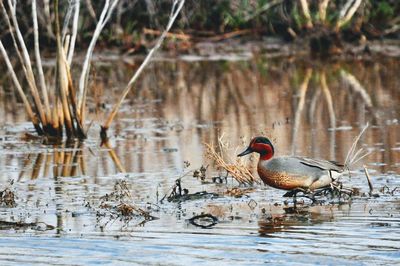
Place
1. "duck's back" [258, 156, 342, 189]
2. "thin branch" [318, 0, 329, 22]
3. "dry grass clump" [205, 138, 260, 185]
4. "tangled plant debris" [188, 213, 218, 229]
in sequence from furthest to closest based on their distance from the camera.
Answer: "thin branch" [318, 0, 329, 22], "dry grass clump" [205, 138, 260, 185], "duck's back" [258, 156, 342, 189], "tangled plant debris" [188, 213, 218, 229]

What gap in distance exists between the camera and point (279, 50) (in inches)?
1340

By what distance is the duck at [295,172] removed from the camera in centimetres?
1200

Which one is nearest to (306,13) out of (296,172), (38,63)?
(38,63)

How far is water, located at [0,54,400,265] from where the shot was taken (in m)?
9.62

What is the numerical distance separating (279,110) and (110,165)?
5.89m

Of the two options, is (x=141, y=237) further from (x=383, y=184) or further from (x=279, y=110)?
(x=279, y=110)

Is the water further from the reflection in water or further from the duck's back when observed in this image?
the duck's back

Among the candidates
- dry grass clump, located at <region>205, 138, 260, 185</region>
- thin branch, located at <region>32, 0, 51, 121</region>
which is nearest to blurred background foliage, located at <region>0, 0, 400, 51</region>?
thin branch, located at <region>32, 0, 51, 121</region>

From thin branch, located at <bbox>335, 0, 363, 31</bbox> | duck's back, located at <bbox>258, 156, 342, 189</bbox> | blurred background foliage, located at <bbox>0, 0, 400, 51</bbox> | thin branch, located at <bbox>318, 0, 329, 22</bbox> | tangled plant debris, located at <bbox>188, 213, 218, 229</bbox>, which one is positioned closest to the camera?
tangled plant debris, located at <bbox>188, 213, 218, 229</bbox>

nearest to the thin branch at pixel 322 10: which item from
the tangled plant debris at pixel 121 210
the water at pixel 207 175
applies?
the water at pixel 207 175

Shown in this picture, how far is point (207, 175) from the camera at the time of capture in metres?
14.0

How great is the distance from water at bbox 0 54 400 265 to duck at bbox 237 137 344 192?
22cm

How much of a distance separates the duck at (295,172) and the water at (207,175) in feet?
0.71

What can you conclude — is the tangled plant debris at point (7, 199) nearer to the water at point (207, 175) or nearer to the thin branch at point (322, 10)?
the water at point (207, 175)
